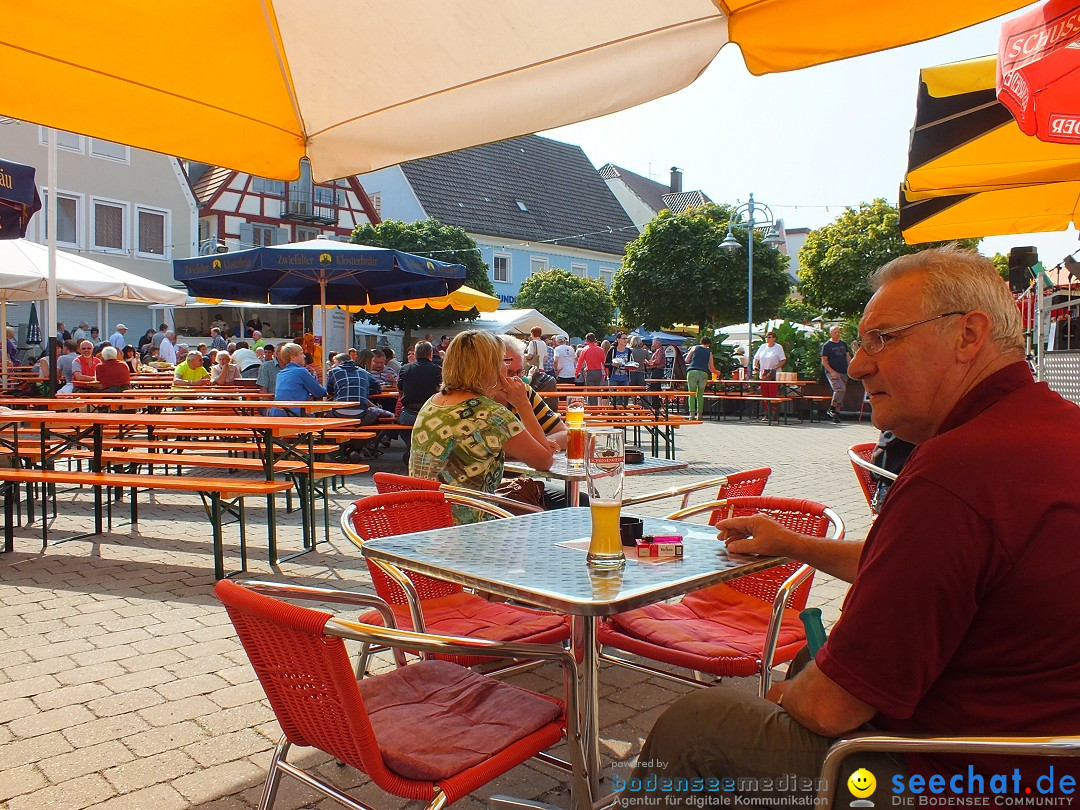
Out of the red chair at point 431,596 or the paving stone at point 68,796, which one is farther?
the red chair at point 431,596

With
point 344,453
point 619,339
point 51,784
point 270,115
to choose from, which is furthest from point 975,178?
point 619,339

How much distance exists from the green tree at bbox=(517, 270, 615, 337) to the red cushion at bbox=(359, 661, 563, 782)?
95.2 ft

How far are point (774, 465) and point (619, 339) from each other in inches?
470

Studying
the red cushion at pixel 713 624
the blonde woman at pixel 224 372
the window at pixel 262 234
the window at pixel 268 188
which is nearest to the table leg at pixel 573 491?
the red cushion at pixel 713 624

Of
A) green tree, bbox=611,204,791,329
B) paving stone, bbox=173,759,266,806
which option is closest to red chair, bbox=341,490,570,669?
paving stone, bbox=173,759,266,806

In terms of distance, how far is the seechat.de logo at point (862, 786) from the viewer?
1.45 metres

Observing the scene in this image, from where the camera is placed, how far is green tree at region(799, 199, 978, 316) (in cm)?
2681

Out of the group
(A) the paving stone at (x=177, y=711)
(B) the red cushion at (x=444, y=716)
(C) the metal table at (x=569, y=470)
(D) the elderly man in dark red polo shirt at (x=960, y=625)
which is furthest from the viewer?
(C) the metal table at (x=569, y=470)

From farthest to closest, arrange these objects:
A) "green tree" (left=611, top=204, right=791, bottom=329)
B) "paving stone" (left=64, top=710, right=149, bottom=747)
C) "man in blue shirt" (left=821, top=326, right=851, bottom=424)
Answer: "green tree" (left=611, top=204, right=791, bottom=329) < "man in blue shirt" (left=821, top=326, right=851, bottom=424) < "paving stone" (left=64, top=710, right=149, bottom=747)

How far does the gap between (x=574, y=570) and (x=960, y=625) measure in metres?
1.01

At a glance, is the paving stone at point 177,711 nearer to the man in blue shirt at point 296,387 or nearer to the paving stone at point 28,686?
the paving stone at point 28,686

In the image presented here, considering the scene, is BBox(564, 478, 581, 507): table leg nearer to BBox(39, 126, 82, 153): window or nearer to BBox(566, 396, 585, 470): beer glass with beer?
BBox(566, 396, 585, 470): beer glass with beer

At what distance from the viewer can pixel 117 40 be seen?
293 centimetres

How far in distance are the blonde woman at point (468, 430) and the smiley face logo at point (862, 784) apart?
2.59 metres
